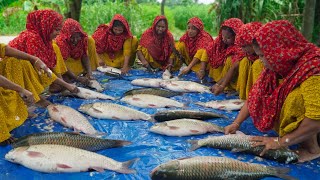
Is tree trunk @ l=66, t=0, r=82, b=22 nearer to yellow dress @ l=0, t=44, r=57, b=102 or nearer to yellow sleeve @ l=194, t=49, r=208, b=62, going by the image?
yellow sleeve @ l=194, t=49, r=208, b=62

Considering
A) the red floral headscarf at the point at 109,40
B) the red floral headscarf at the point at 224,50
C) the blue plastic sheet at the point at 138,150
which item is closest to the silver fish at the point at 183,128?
the blue plastic sheet at the point at 138,150

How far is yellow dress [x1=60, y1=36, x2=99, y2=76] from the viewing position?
248 inches

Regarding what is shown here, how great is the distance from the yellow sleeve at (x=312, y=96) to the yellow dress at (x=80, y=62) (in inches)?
171

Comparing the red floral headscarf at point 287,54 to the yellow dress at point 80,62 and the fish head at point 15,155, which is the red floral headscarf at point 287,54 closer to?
the fish head at point 15,155

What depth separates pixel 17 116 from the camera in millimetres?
3838

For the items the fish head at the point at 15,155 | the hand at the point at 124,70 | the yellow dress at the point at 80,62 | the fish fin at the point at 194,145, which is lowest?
the fish fin at the point at 194,145

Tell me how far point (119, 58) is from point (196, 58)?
1.80 m

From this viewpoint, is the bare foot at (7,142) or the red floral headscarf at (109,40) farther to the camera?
the red floral headscarf at (109,40)

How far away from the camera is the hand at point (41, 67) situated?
13.3ft

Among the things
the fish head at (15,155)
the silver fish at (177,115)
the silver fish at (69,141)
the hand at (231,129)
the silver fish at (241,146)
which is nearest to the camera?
the fish head at (15,155)

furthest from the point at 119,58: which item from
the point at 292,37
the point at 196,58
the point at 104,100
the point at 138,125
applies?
the point at 292,37

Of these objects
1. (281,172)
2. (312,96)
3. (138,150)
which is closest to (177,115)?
(138,150)

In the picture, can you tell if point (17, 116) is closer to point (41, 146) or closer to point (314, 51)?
point (41, 146)

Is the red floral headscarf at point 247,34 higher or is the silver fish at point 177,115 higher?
the red floral headscarf at point 247,34
